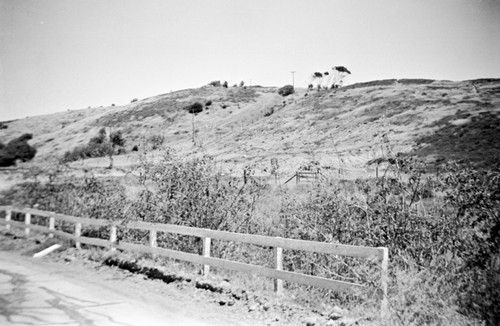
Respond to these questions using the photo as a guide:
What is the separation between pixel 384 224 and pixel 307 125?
55.1 m

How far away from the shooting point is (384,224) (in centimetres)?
740

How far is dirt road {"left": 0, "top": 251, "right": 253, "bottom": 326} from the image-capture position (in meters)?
5.93

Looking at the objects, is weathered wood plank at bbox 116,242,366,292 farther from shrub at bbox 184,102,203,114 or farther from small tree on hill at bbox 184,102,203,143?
shrub at bbox 184,102,203,114

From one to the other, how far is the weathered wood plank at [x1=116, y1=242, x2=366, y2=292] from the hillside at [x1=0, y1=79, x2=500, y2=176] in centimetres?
828

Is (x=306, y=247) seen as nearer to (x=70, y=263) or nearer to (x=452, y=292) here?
(x=452, y=292)

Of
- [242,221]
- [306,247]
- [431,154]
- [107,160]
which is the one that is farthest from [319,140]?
[306,247]

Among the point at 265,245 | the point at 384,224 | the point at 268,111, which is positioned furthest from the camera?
the point at 268,111

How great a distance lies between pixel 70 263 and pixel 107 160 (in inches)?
1959

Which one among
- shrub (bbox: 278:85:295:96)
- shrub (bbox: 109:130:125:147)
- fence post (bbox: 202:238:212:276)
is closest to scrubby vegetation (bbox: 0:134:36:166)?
shrub (bbox: 109:130:125:147)

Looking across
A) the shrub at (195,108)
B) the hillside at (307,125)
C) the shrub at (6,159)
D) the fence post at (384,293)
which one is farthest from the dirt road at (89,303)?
the shrub at (195,108)

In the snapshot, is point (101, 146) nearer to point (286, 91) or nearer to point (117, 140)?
point (117, 140)

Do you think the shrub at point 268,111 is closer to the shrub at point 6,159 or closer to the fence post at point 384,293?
the shrub at point 6,159

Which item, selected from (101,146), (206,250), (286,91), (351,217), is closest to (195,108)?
(101,146)

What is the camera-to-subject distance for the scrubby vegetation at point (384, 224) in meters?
5.37
